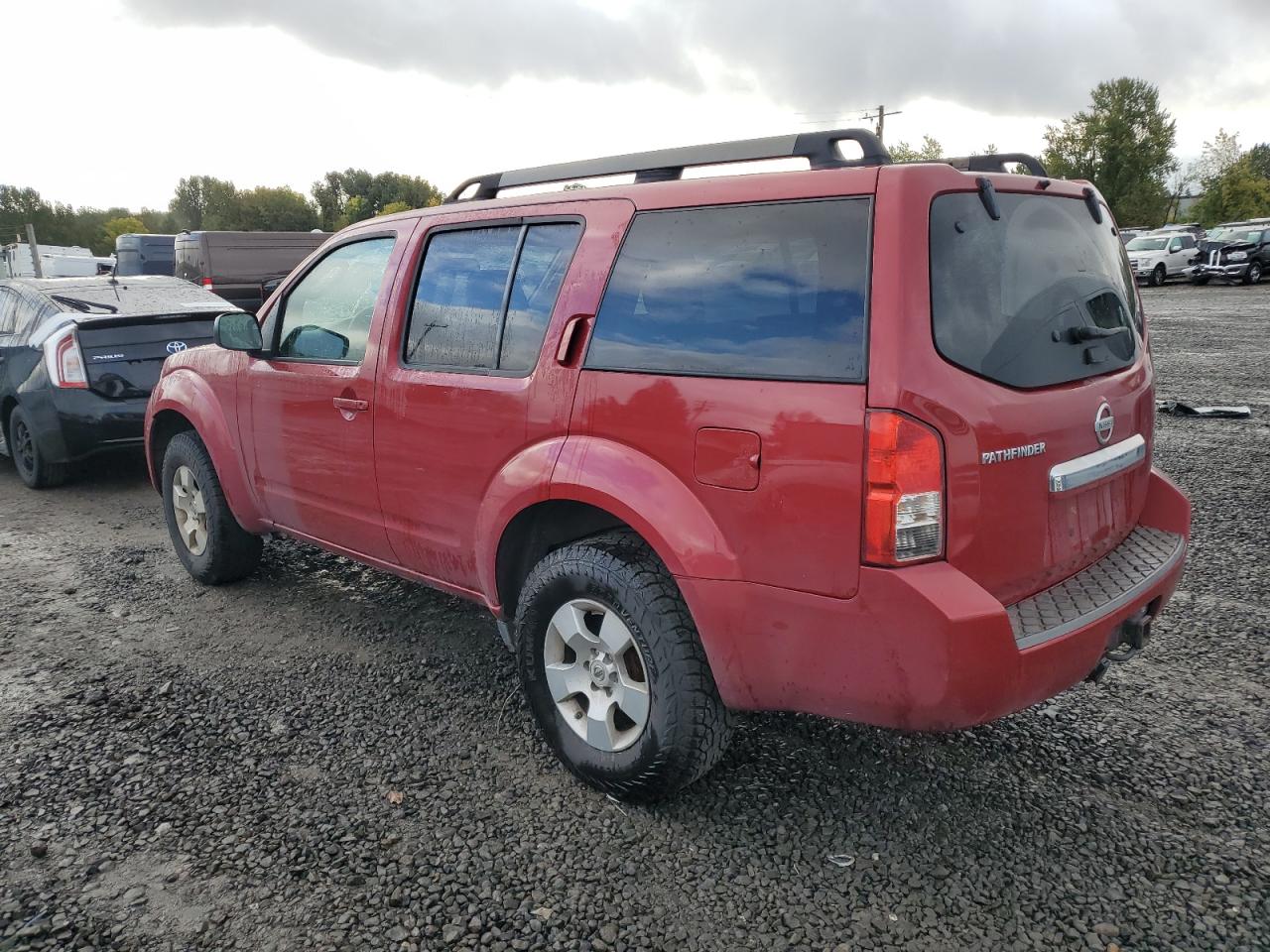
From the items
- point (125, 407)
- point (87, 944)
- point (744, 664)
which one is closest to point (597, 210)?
point (744, 664)

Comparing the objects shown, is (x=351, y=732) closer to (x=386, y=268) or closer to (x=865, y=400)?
(x=386, y=268)

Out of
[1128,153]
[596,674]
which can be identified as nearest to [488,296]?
[596,674]

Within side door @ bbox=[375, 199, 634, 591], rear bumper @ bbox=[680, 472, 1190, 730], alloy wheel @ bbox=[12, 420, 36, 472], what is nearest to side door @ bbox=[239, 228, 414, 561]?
side door @ bbox=[375, 199, 634, 591]

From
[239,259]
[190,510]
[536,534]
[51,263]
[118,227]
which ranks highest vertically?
[118,227]

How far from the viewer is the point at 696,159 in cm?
306

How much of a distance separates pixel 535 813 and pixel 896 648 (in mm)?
1277

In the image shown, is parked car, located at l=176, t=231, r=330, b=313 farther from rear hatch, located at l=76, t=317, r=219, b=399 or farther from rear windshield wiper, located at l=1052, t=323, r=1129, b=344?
rear windshield wiper, located at l=1052, t=323, r=1129, b=344

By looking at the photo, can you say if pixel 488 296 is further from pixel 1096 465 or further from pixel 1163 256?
pixel 1163 256

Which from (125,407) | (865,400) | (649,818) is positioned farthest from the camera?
(125,407)

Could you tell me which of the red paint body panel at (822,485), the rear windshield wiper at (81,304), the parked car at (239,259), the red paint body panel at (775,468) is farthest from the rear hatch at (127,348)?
the parked car at (239,259)

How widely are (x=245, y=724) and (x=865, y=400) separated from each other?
2.56 m

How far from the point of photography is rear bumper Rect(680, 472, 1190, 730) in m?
2.30

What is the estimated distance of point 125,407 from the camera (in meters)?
7.11

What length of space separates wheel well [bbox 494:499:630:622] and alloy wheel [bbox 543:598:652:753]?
0.29 meters
